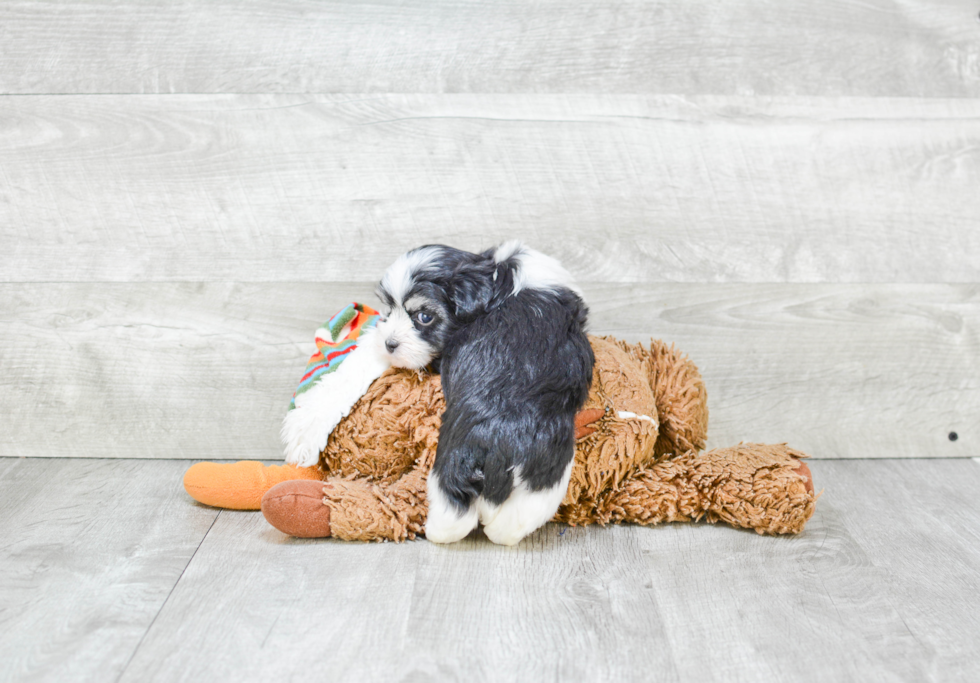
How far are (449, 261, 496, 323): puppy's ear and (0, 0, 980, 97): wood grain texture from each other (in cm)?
41

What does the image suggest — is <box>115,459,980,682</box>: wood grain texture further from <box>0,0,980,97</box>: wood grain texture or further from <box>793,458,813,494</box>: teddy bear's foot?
<box>0,0,980,97</box>: wood grain texture

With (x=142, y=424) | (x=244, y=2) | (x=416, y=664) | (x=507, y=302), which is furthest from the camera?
(x=142, y=424)

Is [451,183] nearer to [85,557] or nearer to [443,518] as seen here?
[443,518]

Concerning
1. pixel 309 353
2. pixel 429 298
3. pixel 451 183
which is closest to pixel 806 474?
pixel 429 298

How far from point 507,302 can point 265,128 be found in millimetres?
553

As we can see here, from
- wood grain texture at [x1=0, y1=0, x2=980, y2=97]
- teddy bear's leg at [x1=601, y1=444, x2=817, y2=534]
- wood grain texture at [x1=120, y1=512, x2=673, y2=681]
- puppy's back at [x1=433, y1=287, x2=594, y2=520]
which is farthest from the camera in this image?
wood grain texture at [x1=0, y1=0, x2=980, y2=97]

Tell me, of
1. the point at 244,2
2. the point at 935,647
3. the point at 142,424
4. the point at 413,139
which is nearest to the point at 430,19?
the point at 413,139

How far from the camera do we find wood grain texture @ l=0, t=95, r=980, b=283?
4.16 ft

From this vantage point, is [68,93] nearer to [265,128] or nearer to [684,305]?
[265,128]

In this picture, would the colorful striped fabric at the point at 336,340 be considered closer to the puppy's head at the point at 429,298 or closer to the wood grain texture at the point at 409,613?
the puppy's head at the point at 429,298

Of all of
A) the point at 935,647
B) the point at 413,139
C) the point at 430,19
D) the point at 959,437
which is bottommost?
the point at 959,437

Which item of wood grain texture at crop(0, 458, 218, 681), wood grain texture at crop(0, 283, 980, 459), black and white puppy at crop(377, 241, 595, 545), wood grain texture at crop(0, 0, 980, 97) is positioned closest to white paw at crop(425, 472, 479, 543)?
black and white puppy at crop(377, 241, 595, 545)

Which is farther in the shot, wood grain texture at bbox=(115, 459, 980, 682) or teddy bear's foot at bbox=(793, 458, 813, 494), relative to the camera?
teddy bear's foot at bbox=(793, 458, 813, 494)

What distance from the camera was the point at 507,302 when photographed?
1003 mm
